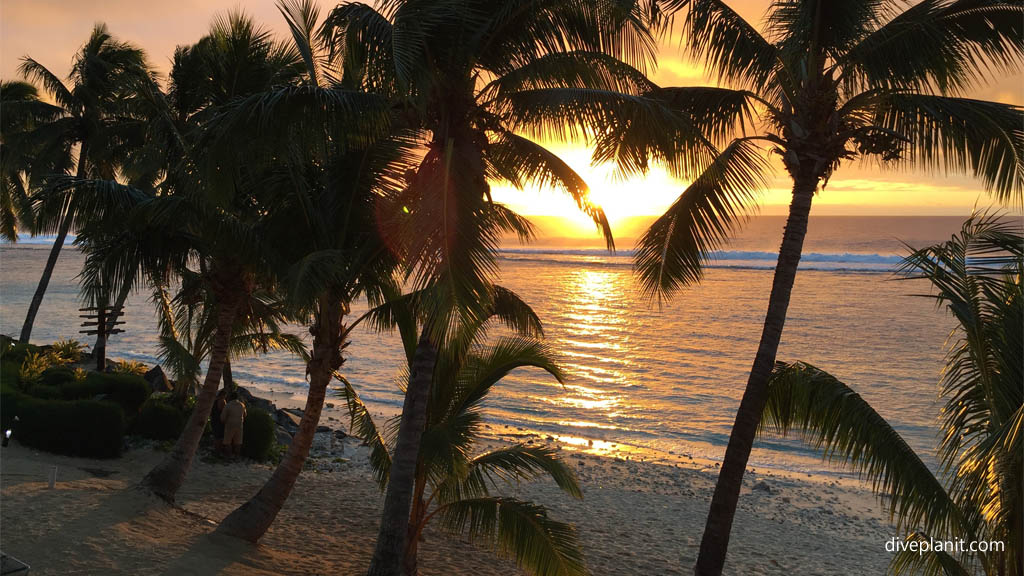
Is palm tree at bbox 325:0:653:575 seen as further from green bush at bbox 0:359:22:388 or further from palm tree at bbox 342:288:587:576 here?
green bush at bbox 0:359:22:388

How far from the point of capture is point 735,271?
68500mm

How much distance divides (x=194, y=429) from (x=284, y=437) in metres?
6.10

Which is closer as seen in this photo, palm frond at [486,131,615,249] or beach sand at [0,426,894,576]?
palm frond at [486,131,615,249]

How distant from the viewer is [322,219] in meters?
9.02

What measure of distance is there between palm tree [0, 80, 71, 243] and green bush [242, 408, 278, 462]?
21.8ft

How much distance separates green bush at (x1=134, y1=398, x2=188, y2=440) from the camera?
13.9m

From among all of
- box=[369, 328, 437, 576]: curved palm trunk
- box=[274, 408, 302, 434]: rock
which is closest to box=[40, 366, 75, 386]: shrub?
box=[274, 408, 302, 434]: rock

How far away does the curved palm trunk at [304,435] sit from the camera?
9.35 metres

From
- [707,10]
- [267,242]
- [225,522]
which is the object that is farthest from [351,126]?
[225,522]

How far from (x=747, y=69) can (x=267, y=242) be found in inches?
232

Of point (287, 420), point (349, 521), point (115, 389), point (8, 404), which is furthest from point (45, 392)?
point (349, 521)

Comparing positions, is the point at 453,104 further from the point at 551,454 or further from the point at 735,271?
the point at 735,271

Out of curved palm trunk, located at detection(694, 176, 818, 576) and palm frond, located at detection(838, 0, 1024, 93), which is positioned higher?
palm frond, located at detection(838, 0, 1024, 93)

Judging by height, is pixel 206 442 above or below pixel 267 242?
below
